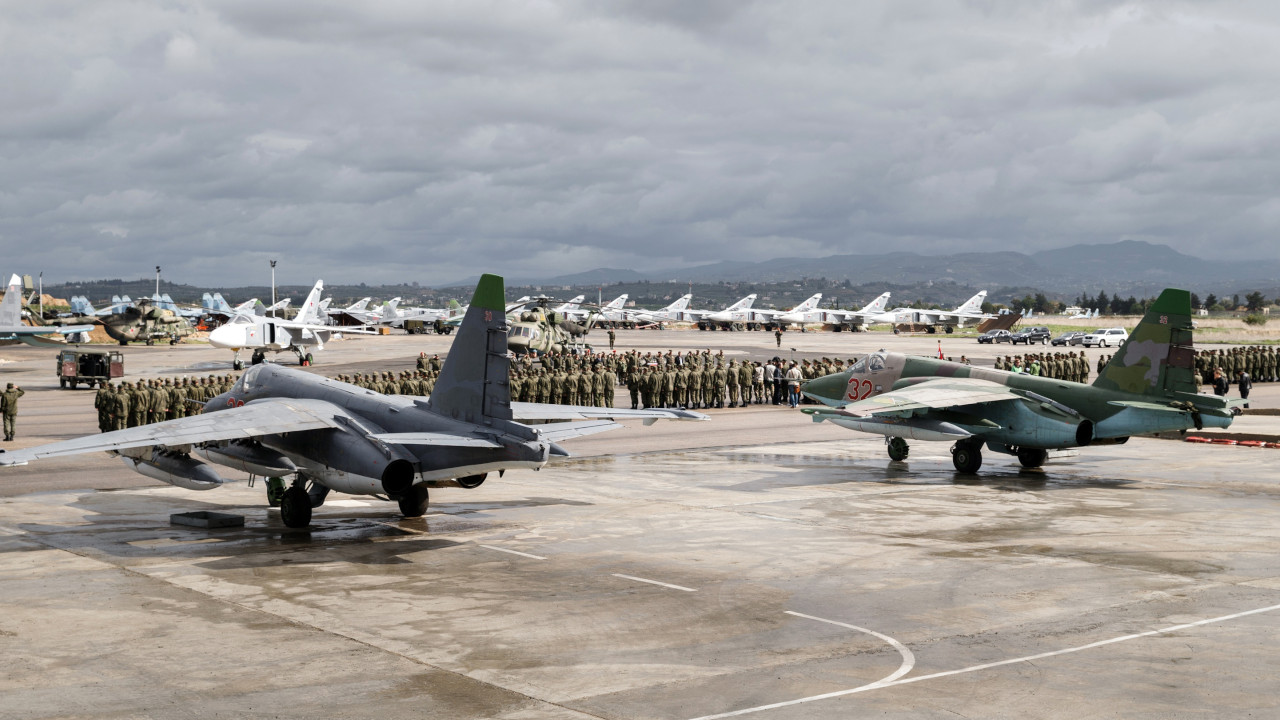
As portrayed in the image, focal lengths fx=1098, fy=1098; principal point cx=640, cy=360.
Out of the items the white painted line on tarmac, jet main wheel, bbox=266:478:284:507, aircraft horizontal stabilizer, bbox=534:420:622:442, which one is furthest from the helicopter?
the white painted line on tarmac

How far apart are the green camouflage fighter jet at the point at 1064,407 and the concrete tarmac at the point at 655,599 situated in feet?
3.45

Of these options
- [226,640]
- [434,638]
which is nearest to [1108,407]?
[434,638]

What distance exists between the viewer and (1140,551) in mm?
14969

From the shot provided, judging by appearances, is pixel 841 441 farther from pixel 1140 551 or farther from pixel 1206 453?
pixel 1140 551

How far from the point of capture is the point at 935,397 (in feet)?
75.3

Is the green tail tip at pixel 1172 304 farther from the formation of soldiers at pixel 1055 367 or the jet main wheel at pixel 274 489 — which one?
the jet main wheel at pixel 274 489

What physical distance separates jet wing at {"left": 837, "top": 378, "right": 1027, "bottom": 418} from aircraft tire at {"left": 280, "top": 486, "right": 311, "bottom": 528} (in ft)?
34.7

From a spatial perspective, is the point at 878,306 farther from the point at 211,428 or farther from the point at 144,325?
the point at 211,428

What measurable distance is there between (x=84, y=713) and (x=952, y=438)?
1802 cm

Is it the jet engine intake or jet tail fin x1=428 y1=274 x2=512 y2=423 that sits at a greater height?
jet tail fin x1=428 y1=274 x2=512 y2=423

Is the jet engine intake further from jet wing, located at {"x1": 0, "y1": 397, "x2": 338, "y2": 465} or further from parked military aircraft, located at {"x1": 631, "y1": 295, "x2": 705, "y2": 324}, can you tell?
parked military aircraft, located at {"x1": 631, "y1": 295, "x2": 705, "y2": 324}

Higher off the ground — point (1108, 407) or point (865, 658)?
point (1108, 407)

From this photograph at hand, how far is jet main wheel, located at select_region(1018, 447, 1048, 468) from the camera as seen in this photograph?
930 inches

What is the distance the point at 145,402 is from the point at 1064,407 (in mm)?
20981
